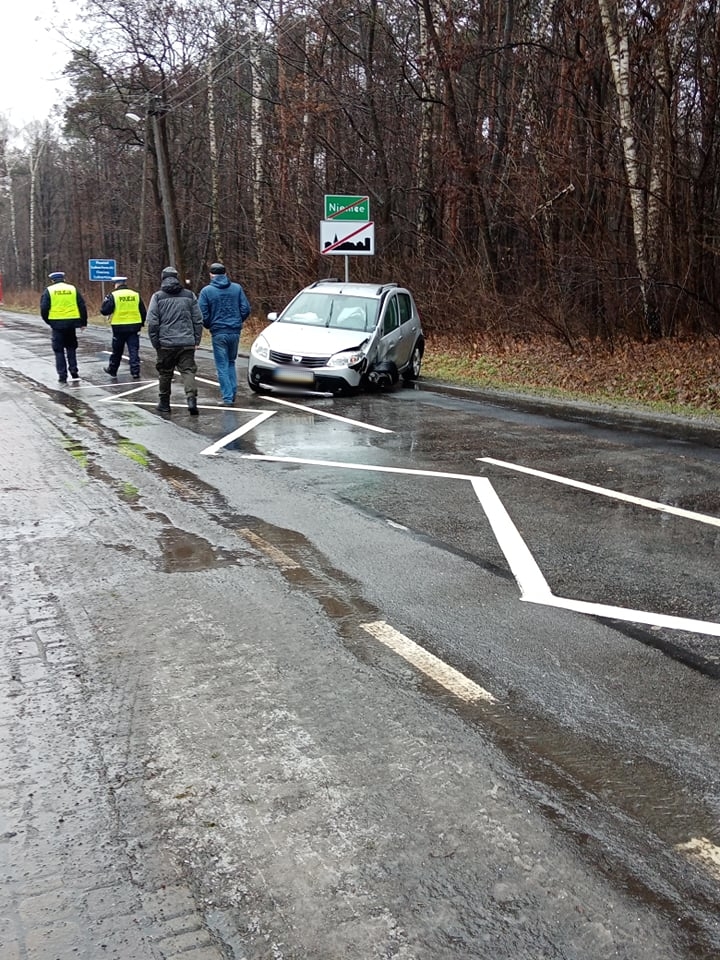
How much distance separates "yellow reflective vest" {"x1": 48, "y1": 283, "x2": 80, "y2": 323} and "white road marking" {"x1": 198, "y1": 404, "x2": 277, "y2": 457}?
14.4ft

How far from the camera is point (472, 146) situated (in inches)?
893

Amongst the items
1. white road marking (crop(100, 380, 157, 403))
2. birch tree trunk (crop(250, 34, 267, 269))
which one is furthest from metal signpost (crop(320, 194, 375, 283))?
birch tree trunk (crop(250, 34, 267, 269))

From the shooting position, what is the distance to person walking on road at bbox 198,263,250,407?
44.7 ft

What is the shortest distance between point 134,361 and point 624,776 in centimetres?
1500

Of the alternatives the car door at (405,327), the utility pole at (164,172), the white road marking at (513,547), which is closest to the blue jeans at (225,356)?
the car door at (405,327)

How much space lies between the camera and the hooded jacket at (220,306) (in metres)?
13.7

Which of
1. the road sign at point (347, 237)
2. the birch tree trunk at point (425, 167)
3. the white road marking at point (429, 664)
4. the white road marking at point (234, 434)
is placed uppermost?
the birch tree trunk at point (425, 167)

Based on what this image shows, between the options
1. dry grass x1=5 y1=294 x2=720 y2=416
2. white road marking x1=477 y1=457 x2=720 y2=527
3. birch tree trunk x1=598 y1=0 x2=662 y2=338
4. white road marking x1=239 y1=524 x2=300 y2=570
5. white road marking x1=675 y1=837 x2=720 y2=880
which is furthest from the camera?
birch tree trunk x1=598 y1=0 x2=662 y2=338

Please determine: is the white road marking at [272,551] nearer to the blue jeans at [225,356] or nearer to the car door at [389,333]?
the blue jeans at [225,356]

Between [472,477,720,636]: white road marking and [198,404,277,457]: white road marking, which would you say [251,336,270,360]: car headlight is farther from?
[472,477,720,636]: white road marking

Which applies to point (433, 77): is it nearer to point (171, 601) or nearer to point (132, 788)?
point (171, 601)

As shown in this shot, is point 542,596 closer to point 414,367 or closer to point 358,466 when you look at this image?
point 358,466

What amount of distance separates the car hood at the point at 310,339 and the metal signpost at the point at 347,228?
15.8 feet

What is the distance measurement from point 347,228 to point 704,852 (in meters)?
17.9
